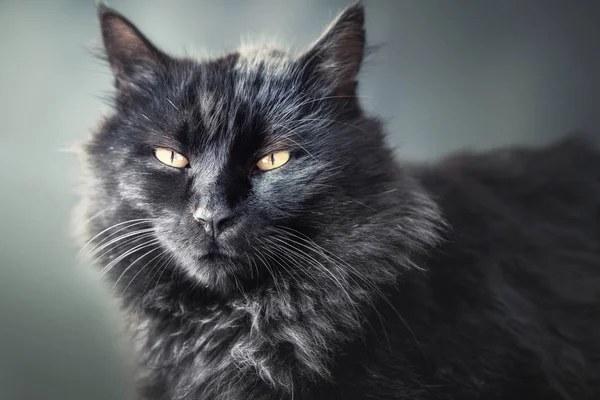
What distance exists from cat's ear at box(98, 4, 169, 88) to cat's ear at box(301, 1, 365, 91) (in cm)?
31

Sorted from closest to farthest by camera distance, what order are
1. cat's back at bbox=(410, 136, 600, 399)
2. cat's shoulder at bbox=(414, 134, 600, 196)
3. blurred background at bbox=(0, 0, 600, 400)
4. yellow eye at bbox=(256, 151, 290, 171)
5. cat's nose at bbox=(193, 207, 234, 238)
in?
cat's nose at bbox=(193, 207, 234, 238), yellow eye at bbox=(256, 151, 290, 171), cat's back at bbox=(410, 136, 600, 399), blurred background at bbox=(0, 0, 600, 400), cat's shoulder at bbox=(414, 134, 600, 196)

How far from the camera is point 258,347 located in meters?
1.09

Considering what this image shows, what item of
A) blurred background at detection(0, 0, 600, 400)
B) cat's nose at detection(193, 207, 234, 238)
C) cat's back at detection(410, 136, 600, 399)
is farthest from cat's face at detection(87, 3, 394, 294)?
cat's back at detection(410, 136, 600, 399)

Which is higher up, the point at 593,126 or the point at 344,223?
the point at 593,126

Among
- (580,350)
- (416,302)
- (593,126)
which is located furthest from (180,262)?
(593,126)

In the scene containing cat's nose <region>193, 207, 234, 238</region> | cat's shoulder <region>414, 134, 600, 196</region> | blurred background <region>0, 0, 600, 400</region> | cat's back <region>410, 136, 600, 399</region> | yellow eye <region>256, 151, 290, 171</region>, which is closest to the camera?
cat's nose <region>193, 207, 234, 238</region>

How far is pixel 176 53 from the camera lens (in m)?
1.41

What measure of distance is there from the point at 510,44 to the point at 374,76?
15.1 inches

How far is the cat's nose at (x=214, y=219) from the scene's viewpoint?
0.98 meters

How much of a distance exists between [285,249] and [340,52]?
0.42 metres

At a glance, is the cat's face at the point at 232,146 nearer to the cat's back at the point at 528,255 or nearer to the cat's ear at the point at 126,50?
the cat's ear at the point at 126,50

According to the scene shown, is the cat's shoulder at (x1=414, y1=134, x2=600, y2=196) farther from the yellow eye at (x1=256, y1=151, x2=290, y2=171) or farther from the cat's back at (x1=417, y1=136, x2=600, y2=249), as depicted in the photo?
the yellow eye at (x1=256, y1=151, x2=290, y2=171)

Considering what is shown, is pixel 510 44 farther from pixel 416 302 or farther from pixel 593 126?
pixel 416 302

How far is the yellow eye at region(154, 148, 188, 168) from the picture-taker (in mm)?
1103
